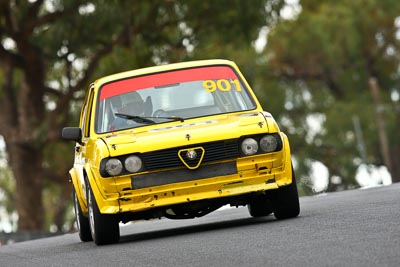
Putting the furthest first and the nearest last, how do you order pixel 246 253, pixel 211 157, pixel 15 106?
pixel 15 106, pixel 211 157, pixel 246 253

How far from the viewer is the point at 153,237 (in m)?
14.0

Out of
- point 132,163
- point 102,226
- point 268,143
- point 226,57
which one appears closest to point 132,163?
point 132,163

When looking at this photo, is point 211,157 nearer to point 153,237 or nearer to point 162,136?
point 162,136

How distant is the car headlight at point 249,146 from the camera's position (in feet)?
41.9

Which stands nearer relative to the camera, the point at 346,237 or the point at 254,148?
the point at 346,237

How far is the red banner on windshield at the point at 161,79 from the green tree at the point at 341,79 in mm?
42841

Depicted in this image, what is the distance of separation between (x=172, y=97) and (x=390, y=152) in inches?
1912

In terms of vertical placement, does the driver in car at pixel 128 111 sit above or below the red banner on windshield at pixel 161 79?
below

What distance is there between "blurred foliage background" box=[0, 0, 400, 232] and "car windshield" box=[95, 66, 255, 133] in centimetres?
1716

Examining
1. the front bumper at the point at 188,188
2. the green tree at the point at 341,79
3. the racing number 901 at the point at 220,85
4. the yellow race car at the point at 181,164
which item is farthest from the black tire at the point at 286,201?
the green tree at the point at 341,79

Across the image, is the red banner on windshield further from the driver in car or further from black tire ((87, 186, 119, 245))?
black tire ((87, 186, 119, 245))

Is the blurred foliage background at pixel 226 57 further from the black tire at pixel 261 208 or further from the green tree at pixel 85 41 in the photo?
the black tire at pixel 261 208

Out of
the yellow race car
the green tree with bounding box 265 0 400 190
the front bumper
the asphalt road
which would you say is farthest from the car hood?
the green tree with bounding box 265 0 400 190

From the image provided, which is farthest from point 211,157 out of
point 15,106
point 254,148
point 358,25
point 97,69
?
point 358,25
